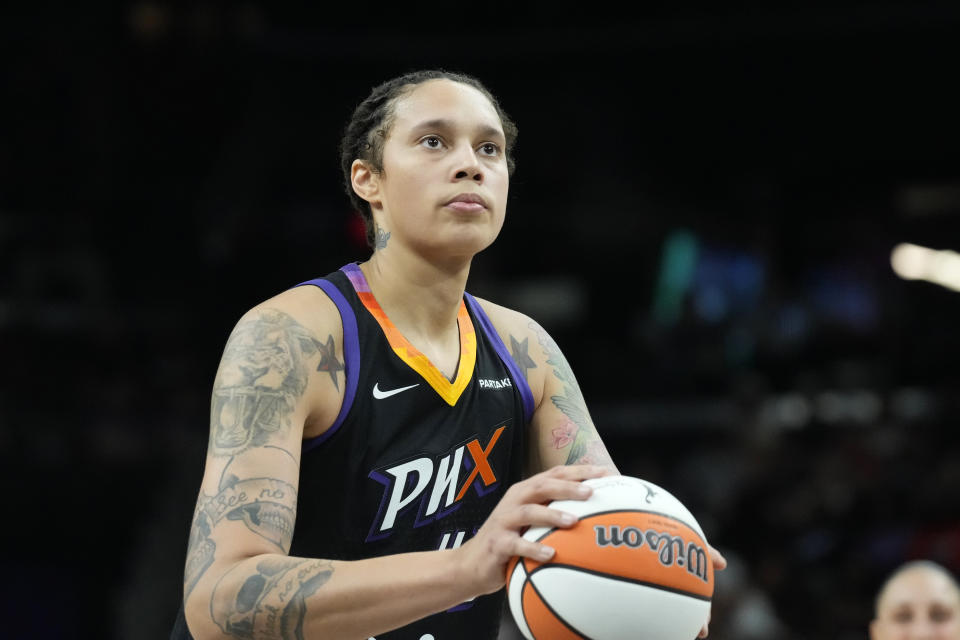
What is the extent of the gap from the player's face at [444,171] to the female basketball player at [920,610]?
3159 mm

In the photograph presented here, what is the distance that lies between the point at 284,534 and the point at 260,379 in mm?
408

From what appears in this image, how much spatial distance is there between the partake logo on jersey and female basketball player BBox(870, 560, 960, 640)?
2.81 m

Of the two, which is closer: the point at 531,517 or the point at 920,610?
the point at 531,517

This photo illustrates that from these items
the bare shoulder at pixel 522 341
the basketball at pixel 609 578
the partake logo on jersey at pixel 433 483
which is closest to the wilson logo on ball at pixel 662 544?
the basketball at pixel 609 578

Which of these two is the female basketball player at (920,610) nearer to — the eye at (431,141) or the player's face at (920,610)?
the player's face at (920,610)

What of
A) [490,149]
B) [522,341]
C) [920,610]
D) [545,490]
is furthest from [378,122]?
[920,610]

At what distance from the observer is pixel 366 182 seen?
359cm

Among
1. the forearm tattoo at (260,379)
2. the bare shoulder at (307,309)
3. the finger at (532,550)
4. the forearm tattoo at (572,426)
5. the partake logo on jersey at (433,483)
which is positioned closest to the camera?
the finger at (532,550)

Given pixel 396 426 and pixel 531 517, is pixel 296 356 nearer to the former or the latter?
pixel 396 426

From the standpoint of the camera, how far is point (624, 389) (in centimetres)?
1126

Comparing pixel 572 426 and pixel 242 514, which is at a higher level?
pixel 572 426

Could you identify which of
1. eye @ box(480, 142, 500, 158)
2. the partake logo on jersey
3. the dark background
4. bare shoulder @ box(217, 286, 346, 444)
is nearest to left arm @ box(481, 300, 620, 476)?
the partake logo on jersey

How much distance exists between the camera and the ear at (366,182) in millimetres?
3555

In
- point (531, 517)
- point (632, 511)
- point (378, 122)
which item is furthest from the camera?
point (378, 122)
